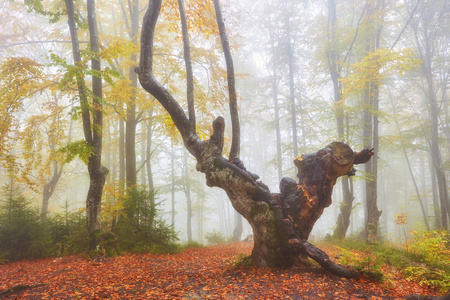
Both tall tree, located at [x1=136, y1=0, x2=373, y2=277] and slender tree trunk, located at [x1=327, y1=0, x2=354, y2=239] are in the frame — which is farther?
slender tree trunk, located at [x1=327, y1=0, x2=354, y2=239]

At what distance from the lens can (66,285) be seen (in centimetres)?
409

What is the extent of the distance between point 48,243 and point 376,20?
50.5ft

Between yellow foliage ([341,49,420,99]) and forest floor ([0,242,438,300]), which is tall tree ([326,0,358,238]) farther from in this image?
forest floor ([0,242,438,300])

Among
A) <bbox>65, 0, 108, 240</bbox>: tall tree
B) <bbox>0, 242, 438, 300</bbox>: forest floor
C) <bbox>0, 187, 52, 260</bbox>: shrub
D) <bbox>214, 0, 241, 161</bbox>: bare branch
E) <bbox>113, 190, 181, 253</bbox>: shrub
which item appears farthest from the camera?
<bbox>113, 190, 181, 253</bbox>: shrub

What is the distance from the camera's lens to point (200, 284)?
4230 millimetres

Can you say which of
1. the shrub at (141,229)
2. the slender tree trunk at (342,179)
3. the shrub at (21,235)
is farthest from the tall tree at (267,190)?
the shrub at (21,235)

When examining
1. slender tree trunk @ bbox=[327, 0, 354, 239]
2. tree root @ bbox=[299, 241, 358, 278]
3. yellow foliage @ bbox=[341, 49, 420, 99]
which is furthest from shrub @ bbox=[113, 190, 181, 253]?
yellow foliage @ bbox=[341, 49, 420, 99]

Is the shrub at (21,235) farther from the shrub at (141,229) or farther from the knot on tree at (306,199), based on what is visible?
the knot on tree at (306,199)

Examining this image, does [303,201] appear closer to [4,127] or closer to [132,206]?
[132,206]

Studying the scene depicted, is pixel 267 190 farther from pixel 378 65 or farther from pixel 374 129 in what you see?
pixel 374 129

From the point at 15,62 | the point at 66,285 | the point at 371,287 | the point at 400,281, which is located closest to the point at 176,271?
the point at 66,285

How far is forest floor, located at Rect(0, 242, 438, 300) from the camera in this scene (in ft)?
11.8

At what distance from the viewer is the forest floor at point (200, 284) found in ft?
11.8

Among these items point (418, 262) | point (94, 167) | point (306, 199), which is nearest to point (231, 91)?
point (306, 199)
